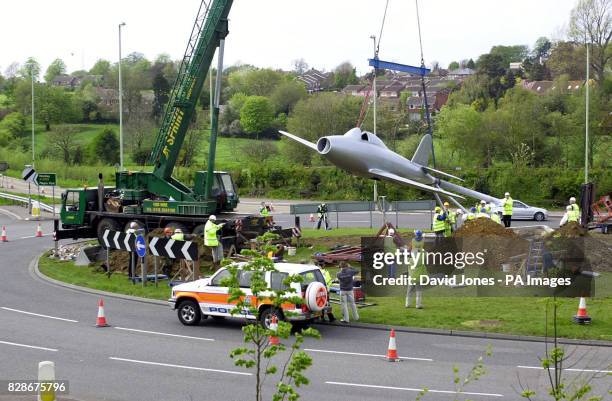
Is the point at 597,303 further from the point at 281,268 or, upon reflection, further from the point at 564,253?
the point at 281,268

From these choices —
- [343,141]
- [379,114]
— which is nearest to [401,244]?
[343,141]

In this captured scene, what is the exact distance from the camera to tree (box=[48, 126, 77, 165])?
3054 inches

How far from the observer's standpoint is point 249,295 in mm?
16438

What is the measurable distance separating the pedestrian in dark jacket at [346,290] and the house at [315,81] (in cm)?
12069

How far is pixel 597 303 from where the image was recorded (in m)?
19.4

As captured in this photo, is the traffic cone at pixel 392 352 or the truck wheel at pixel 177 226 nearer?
the traffic cone at pixel 392 352

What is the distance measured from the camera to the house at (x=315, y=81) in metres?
147

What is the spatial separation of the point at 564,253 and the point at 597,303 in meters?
2.33

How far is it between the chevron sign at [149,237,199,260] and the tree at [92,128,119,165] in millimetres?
56754

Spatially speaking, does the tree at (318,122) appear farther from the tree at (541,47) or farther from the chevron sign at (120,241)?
the tree at (541,47)

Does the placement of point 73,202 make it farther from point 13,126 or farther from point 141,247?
point 13,126

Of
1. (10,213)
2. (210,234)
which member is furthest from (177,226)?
(10,213)

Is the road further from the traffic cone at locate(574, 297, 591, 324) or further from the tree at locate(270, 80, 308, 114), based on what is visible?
the tree at locate(270, 80, 308, 114)

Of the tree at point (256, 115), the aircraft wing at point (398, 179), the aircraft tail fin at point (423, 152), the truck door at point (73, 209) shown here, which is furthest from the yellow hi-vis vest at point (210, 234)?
the tree at point (256, 115)
